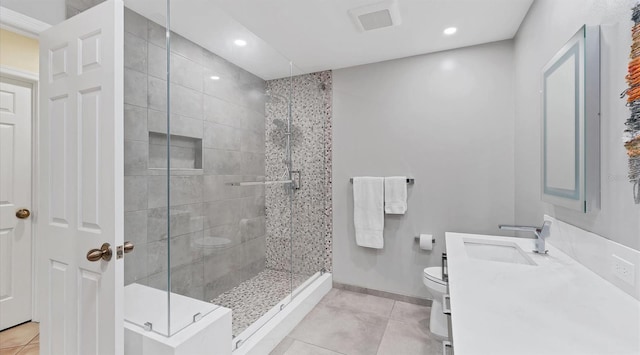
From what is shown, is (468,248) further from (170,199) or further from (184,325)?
(170,199)

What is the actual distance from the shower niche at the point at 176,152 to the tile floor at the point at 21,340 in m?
1.63

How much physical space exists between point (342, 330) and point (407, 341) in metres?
0.50

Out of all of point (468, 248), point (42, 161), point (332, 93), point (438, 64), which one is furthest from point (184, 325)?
point (438, 64)

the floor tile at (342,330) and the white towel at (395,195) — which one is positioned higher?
the white towel at (395,195)

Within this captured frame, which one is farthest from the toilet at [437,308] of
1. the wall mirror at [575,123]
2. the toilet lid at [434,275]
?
the wall mirror at [575,123]

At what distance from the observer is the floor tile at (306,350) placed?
6.42 feet

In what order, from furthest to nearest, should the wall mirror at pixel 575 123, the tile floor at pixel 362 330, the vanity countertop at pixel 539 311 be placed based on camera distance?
the tile floor at pixel 362 330, the wall mirror at pixel 575 123, the vanity countertop at pixel 539 311

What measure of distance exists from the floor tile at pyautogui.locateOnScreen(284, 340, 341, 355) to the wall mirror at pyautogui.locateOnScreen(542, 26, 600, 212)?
173cm

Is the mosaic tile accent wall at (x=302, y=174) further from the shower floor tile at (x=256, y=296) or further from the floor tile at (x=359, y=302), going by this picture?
the floor tile at (x=359, y=302)

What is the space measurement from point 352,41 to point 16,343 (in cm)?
353

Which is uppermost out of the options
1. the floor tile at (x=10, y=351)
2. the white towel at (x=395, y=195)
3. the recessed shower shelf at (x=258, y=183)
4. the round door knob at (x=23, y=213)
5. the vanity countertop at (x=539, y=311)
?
the recessed shower shelf at (x=258, y=183)

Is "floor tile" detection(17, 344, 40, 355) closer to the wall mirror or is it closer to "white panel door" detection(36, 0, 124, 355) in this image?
"white panel door" detection(36, 0, 124, 355)

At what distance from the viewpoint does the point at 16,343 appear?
6.70 feet

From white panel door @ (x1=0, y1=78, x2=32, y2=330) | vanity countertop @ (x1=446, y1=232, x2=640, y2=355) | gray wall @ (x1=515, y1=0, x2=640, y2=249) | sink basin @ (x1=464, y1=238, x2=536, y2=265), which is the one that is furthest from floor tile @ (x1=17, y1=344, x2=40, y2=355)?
gray wall @ (x1=515, y1=0, x2=640, y2=249)
